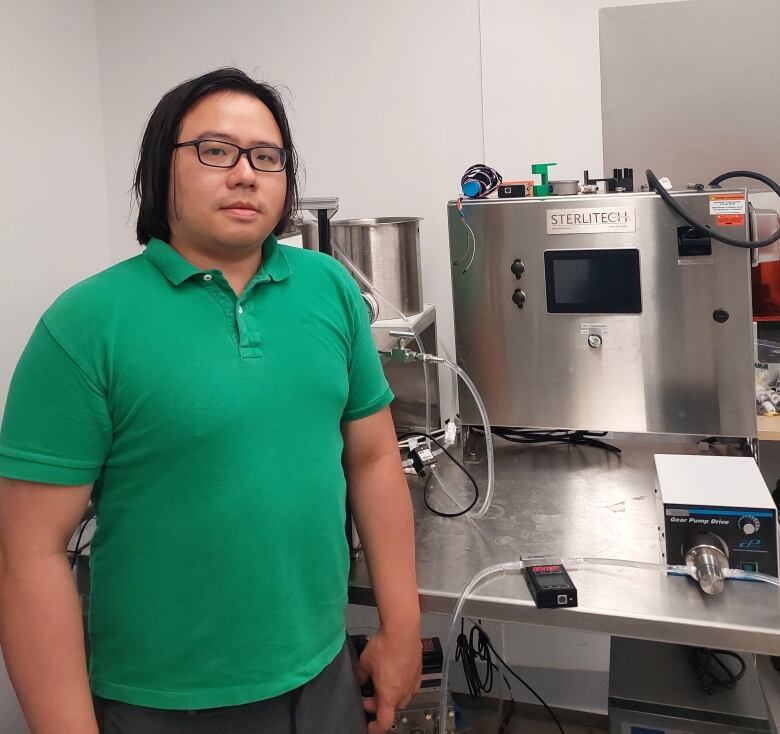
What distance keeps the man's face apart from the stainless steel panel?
0.75 meters

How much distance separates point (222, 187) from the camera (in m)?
1.05

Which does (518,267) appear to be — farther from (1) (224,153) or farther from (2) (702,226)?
(1) (224,153)

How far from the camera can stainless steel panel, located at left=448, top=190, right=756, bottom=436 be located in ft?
5.32

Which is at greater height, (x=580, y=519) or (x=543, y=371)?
(x=543, y=371)

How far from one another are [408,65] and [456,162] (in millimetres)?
300

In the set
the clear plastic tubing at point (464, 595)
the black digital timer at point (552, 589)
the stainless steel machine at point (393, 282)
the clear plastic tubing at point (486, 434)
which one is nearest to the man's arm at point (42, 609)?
the clear plastic tubing at point (464, 595)

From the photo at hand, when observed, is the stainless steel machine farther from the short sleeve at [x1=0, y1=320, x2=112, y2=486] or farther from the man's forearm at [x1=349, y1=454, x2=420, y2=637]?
the short sleeve at [x1=0, y1=320, x2=112, y2=486]

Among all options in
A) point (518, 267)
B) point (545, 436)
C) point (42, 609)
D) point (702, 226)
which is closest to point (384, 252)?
point (518, 267)

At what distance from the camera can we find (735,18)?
1.98 metres

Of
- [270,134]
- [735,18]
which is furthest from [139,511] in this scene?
[735,18]

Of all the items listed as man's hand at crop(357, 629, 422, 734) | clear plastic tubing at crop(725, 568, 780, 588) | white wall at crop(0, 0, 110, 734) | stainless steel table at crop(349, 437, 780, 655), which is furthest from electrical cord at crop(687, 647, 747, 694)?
white wall at crop(0, 0, 110, 734)

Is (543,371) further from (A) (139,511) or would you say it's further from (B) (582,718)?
(B) (582,718)

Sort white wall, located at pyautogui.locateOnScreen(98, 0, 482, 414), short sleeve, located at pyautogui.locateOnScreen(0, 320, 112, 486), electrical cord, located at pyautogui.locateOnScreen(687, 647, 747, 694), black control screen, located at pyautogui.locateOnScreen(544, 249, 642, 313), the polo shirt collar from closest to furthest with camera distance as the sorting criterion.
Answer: short sleeve, located at pyautogui.locateOnScreen(0, 320, 112, 486) < the polo shirt collar < black control screen, located at pyautogui.locateOnScreen(544, 249, 642, 313) < electrical cord, located at pyautogui.locateOnScreen(687, 647, 747, 694) < white wall, located at pyautogui.locateOnScreen(98, 0, 482, 414)

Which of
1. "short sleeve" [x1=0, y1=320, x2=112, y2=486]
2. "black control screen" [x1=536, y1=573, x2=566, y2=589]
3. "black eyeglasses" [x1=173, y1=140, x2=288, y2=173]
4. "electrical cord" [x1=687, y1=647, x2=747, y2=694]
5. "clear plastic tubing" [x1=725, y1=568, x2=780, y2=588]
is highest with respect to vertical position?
"black eyeglasses" [x1=173, y1=140, x2=288, y2=173]
